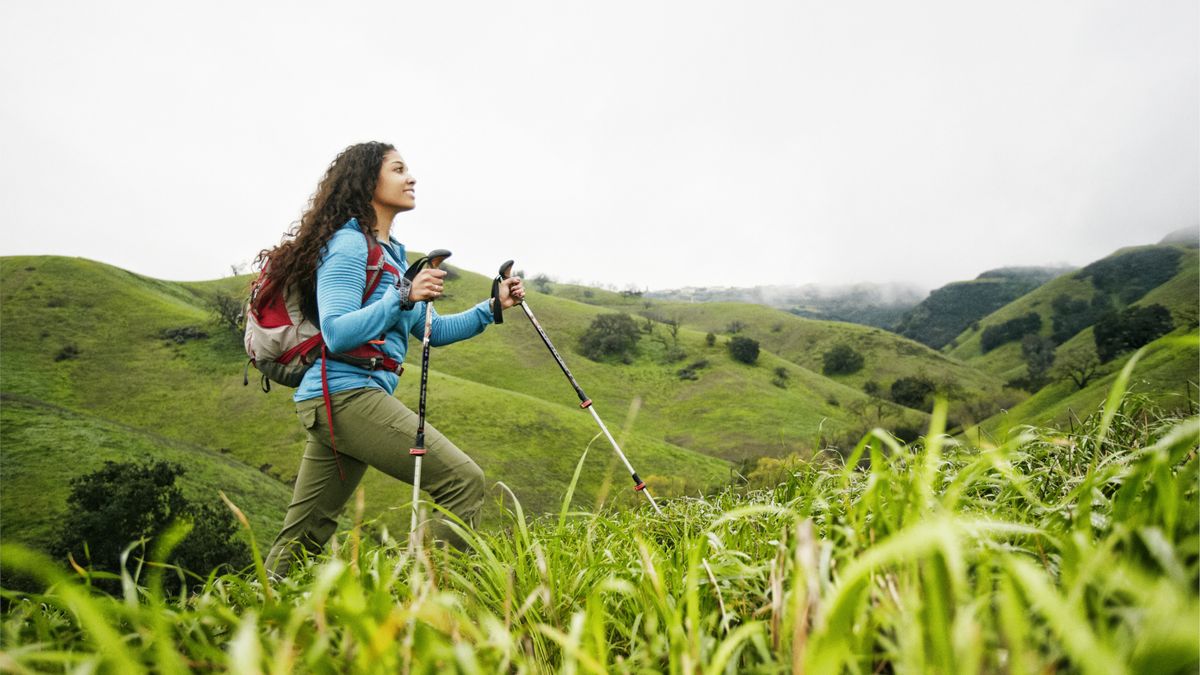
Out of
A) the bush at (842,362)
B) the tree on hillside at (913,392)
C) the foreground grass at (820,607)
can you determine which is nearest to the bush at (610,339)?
the tree on hillside at (913,392)

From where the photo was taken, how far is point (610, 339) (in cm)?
8588

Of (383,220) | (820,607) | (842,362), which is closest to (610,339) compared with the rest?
(842,362)

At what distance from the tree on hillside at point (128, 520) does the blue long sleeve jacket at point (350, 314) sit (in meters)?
18.7

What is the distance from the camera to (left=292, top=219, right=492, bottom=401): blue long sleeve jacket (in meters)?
3.65

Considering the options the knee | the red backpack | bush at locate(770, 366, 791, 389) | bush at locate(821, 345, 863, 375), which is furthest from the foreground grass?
bush at locate(821, 345, 863, 375)

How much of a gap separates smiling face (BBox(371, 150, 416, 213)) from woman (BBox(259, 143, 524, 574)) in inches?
10.6

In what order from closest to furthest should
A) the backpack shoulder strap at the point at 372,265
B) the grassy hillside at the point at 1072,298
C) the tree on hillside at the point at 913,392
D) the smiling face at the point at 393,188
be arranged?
the backpack shoulder strap at the point at 372,265
the smiling face at the point at 393,188
the tree on hillside at the point at 913,392
the grassy hillside at the point at 1072,298

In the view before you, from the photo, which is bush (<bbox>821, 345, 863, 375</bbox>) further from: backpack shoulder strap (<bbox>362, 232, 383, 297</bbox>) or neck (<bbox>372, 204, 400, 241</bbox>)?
backpack shoulder strap (<bbox>362, 232, 383, 297</bbox>)

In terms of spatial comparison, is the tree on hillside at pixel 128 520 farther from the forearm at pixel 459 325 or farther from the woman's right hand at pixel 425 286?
the woman's right hand at pixel 425 286

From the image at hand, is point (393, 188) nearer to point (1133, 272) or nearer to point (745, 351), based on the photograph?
point (745, 351)

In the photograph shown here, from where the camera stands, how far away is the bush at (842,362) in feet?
346

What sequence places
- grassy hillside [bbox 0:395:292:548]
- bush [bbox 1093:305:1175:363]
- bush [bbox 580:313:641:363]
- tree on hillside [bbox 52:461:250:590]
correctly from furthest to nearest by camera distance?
1. bush [bbox 580:313:641:363]
2. bush [bbox 1093:305:1175:363]
3. grassy hillside [bbox 0:395:292:548]
4. tree on hillside [bbox 52:461:250:590]

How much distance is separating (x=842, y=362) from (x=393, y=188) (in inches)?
4465

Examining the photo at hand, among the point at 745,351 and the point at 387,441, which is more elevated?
the point at 387,441
